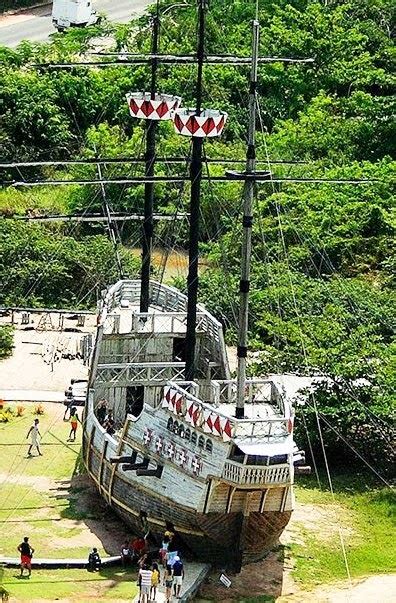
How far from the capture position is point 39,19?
73250 millimetres

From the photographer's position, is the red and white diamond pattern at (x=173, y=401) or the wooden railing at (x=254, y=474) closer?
the wooden railing at (x=254, y=474)

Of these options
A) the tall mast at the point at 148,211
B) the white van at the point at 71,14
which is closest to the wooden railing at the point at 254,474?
the tall mast at the point at 148,211

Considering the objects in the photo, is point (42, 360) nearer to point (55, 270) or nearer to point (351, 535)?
point (55, 270)

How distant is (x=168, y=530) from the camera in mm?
32812

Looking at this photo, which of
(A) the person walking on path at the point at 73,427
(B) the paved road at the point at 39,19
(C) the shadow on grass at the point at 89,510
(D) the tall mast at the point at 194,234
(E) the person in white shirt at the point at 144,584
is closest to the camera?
(E) the person in white shirt at the point at 144,584

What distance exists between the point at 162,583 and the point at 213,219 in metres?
23.5

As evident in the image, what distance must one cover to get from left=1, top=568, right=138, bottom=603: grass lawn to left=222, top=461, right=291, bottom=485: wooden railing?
284 cm

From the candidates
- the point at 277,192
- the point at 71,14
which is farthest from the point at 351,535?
the point at 71,14

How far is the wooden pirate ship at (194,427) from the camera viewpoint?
3189cm

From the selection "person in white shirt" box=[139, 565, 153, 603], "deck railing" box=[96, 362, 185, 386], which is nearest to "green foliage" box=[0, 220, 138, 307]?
"deck railing" box=[96, 362, 185, 386]

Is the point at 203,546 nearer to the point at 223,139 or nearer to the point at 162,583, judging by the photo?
the point at 162,583

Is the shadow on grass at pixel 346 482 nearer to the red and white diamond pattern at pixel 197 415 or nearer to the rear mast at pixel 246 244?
the rear mast at pixel 246 244

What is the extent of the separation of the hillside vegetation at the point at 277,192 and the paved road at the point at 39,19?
11.5 feet

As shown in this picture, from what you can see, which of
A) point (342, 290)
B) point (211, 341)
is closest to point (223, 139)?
point (342, 290)
